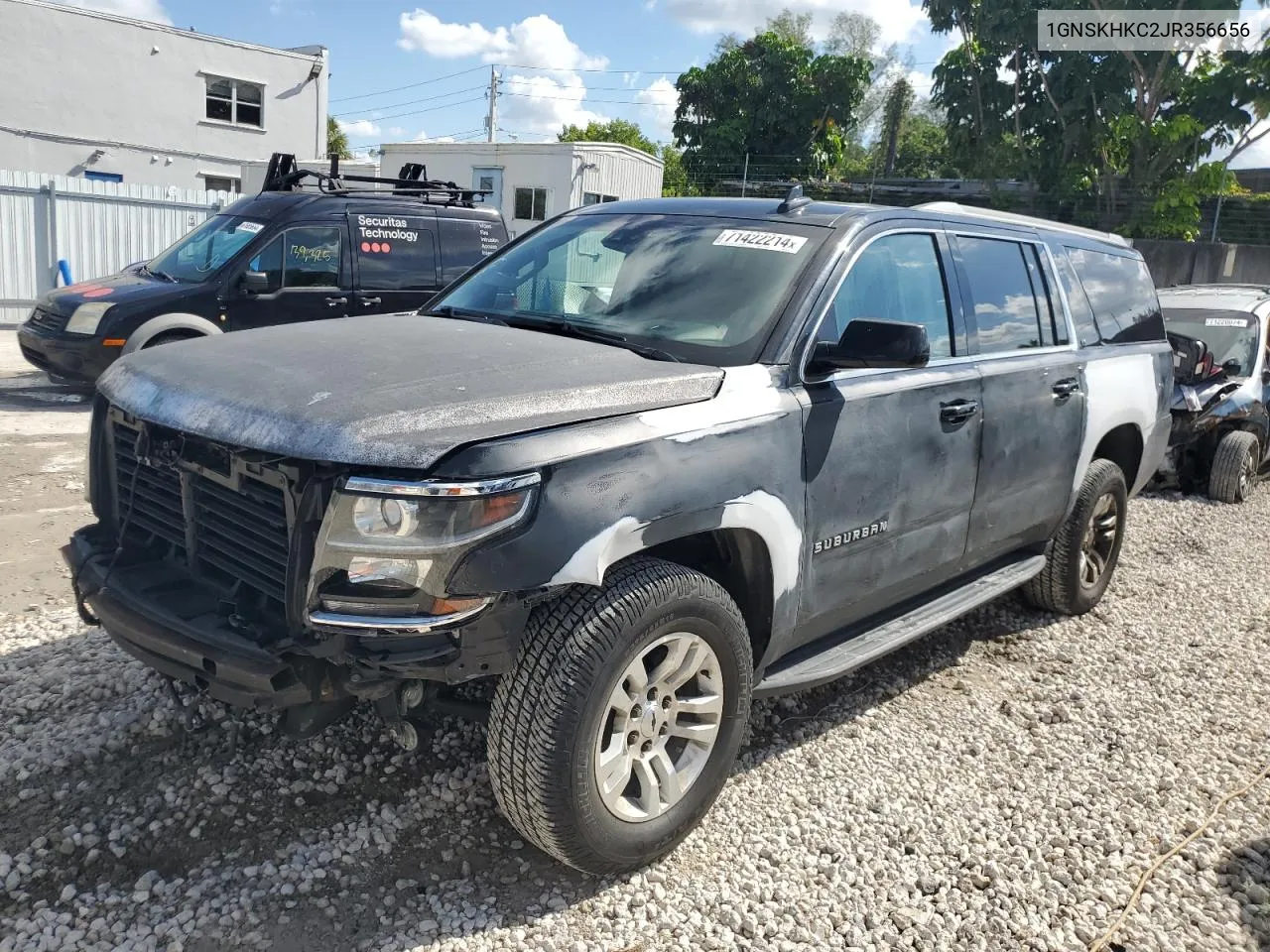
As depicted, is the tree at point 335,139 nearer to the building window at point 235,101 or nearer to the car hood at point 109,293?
the building window at point 235,101

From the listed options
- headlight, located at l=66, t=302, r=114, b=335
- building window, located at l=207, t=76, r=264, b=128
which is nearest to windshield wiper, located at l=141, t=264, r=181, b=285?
headlight, located at l=66, t=302, r=114, b=335

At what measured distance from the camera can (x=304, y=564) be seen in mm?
2453

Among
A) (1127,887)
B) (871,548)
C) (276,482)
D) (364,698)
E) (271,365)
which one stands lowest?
(1127,887)

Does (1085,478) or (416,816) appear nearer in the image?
(416,816)

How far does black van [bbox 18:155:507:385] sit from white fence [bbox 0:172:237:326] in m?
6.14

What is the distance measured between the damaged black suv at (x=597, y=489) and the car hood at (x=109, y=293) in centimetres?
575

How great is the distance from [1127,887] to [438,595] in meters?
2.31

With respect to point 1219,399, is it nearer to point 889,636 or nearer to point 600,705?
point 889,636

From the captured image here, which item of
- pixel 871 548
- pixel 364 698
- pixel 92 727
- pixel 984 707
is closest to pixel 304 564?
pixel 364 698

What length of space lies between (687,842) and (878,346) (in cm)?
165

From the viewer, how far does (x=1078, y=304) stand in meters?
4.87

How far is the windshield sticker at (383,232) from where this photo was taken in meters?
9.29

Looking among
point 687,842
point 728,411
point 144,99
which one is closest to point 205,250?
point 728,411

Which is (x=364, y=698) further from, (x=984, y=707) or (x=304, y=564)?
(x=984, y=707)
